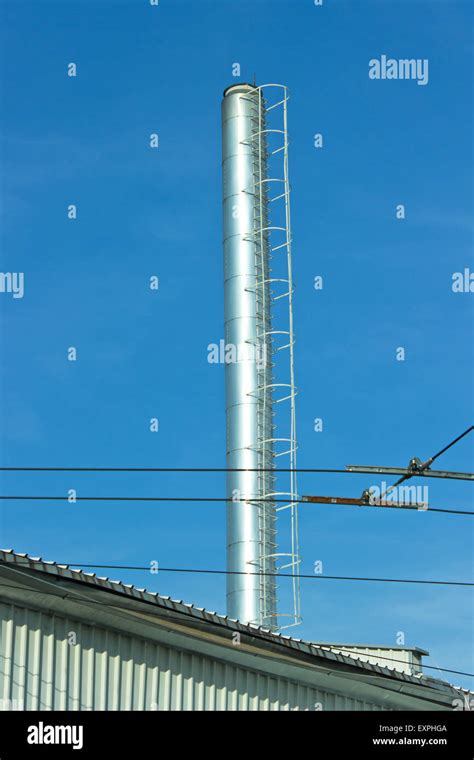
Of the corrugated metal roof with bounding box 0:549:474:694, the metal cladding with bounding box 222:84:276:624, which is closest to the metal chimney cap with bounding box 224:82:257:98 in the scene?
the metal cladding with bounding box 222:84:276:624

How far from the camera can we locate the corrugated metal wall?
53.7 ft

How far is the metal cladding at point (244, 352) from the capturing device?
34250mm

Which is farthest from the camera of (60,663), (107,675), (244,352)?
(244,352)

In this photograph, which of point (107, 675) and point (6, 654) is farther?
point (107, 675)

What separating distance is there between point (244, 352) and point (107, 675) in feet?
65.2

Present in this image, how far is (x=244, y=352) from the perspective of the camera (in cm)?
3644

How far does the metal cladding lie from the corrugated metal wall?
12.7 m

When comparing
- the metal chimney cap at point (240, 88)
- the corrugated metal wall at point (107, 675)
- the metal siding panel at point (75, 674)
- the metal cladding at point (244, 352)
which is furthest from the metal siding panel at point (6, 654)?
the metal chimney cap at point (240, 88)

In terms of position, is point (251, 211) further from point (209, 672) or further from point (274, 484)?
point (209, 672)

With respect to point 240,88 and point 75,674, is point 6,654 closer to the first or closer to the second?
point 75,674

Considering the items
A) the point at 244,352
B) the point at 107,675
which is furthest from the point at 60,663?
the point at 244,352

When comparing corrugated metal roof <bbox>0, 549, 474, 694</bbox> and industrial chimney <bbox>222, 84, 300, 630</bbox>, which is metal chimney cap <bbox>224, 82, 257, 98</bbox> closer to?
industrial chimney <bbox>222, 84, 300, 630</bbox>
